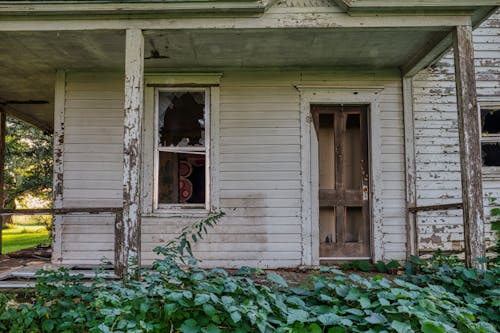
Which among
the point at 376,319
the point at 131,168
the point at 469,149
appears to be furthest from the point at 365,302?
the point at 131,168

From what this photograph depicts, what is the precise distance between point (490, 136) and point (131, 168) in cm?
486

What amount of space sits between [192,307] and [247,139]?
9.76 ft

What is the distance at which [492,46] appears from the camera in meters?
5.43

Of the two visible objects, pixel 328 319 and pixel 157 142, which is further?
pixel 157 142

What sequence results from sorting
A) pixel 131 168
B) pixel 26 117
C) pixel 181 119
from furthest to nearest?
pixel 26 117 → pixel 181 119 → pixel 131 168

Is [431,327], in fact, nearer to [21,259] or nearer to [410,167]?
[410,167]

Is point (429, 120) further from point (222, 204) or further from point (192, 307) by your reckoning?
point (192, 307)

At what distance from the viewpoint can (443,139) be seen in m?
5.31

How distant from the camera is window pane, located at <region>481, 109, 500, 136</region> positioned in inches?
215

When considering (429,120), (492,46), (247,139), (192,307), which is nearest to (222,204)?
(247,139)

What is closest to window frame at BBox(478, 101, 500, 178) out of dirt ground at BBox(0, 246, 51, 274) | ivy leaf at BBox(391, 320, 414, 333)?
ivy leaf at BBox(391, 320, 414, 333)

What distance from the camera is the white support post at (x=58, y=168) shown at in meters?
5.18

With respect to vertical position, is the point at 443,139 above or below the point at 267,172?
above

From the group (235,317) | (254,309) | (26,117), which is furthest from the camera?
(26,117)
